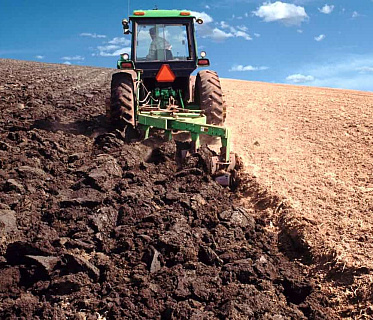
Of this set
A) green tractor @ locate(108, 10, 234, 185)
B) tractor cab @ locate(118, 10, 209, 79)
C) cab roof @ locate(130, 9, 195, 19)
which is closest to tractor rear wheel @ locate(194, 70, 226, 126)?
green tractor @ locate(108, 10, 234, 185)

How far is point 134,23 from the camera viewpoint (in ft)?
28.1

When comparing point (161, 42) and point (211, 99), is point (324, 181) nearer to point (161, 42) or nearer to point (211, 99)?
point (211, 99)

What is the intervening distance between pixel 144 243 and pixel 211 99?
4.12 metres

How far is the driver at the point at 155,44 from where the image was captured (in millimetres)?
8641

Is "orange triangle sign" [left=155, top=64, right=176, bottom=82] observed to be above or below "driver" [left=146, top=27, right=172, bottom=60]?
below

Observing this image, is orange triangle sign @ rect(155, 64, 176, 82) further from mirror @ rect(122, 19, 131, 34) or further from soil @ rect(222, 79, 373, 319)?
soil @ rect(222, 79, 373, 319)

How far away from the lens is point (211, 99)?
8.13 m

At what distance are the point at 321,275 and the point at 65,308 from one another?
2.50m

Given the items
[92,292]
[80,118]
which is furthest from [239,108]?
[92,292]

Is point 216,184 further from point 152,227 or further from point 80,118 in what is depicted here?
point 80,118

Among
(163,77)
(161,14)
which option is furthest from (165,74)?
(161,14)

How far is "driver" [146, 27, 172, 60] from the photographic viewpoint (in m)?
8.64

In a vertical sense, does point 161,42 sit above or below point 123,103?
above

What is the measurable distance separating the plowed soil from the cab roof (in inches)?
101
